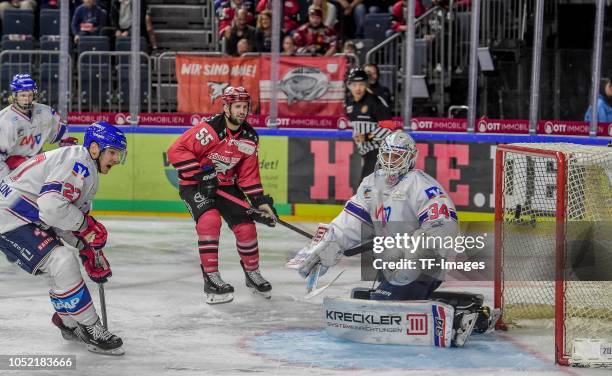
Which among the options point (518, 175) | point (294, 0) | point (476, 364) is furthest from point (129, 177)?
point (476, 364)

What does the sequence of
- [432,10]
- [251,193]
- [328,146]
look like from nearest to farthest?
[251,193]
[328,146]
[432,10]

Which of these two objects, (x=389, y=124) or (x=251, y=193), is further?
(x=389, y=124)

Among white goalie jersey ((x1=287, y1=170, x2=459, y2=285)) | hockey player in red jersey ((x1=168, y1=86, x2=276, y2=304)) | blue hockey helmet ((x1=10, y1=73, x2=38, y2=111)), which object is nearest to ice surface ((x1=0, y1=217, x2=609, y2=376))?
hockey player in red jersey ((x1=168, y1=86, x2=276, y2=304))

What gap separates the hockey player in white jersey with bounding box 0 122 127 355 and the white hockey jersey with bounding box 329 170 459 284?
1.38m

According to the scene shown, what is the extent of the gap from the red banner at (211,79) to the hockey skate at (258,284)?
146 inches

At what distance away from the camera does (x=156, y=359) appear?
6449mm

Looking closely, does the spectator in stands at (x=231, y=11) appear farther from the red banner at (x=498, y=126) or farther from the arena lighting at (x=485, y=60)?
the red banner at (x=498, y=126)

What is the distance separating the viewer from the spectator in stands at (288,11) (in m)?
13.1

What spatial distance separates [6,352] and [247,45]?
6.28m

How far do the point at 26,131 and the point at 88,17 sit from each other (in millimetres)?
4168

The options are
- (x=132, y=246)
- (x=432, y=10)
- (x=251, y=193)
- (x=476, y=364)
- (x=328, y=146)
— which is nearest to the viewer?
(x=476, y=364)

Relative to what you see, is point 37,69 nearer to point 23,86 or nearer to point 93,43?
point 93,43

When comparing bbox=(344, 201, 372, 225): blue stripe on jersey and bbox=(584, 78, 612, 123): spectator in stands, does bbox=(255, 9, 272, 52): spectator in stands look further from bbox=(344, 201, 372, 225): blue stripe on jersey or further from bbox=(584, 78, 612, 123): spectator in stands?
bbox=(344, 201, 372, 225): blue stripe on jersey

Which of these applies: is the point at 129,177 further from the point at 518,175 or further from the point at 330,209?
the point at 518,175
